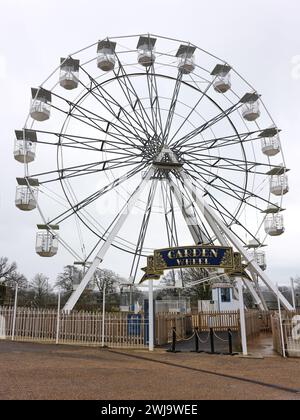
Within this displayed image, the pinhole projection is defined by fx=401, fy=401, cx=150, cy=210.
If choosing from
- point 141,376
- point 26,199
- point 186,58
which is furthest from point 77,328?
point 186,58

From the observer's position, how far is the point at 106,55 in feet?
71.6

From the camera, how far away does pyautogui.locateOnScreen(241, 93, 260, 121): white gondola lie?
23.1 meters

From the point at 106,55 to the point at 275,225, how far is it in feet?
44.6

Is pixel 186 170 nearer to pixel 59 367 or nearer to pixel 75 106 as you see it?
pixel 75 106

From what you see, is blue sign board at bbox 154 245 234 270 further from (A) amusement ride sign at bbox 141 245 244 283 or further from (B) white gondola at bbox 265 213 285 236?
(B) white gondola at bbox 265 213 285 236

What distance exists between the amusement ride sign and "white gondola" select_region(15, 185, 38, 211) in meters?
8.24

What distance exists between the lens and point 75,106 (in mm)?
21312

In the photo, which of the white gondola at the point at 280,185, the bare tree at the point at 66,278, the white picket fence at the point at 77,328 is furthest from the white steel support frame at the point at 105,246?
the bare tree at the point at 66,278

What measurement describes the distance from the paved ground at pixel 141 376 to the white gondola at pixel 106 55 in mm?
15191

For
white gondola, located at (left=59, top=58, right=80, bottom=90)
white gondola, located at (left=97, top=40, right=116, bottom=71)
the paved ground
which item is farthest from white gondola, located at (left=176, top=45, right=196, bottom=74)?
the paved ground

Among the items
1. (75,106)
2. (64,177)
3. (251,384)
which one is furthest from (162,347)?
(75,106)

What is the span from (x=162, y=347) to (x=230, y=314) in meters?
7.51

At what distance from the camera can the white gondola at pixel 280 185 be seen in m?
23.3

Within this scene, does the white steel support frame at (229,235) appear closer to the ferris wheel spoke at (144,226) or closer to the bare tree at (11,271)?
the ferris wheel spoke at (144,226)
